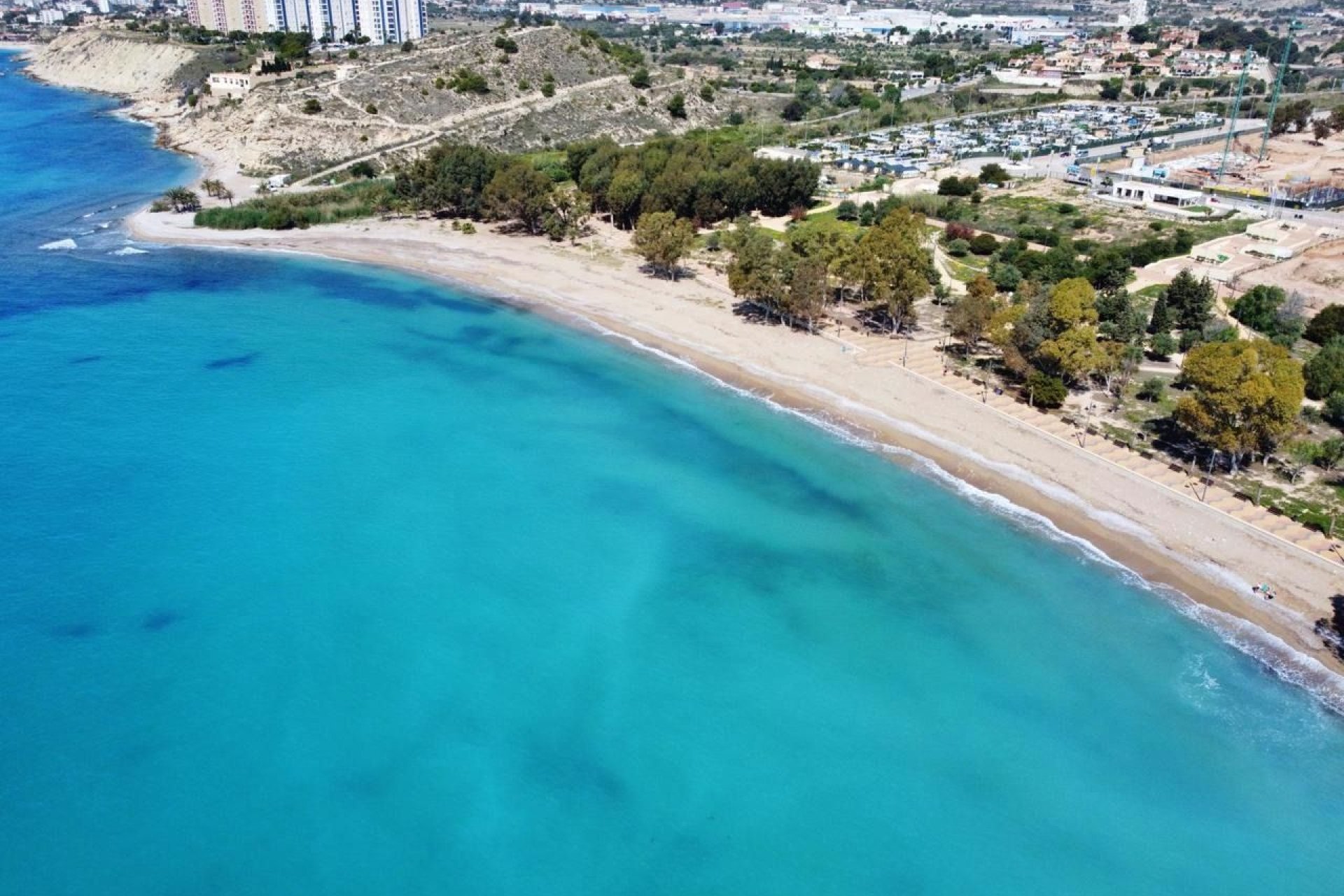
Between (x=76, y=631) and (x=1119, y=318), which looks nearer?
(x=76, y=631)

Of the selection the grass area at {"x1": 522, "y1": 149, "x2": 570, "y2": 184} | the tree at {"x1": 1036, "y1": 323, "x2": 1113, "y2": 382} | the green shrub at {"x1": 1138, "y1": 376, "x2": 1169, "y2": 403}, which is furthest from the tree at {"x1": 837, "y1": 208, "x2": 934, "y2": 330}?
the grass area at {"x1": 522, "y1": 149, "x2": 570, "y2": 184}

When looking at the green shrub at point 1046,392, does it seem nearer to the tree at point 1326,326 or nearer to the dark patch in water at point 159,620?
the tree at point 1326,326

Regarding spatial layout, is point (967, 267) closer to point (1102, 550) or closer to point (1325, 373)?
point (1325, 373)

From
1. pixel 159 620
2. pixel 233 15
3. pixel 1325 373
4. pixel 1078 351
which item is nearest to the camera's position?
pixel 159 620

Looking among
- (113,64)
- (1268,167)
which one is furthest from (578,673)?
(113,64)

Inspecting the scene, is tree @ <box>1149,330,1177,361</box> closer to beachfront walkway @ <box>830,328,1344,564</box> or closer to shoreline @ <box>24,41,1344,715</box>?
beachfront walkway @ <box>830,328,1344,564</box>

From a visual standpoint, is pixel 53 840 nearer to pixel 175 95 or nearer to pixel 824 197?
pixel 824 197
